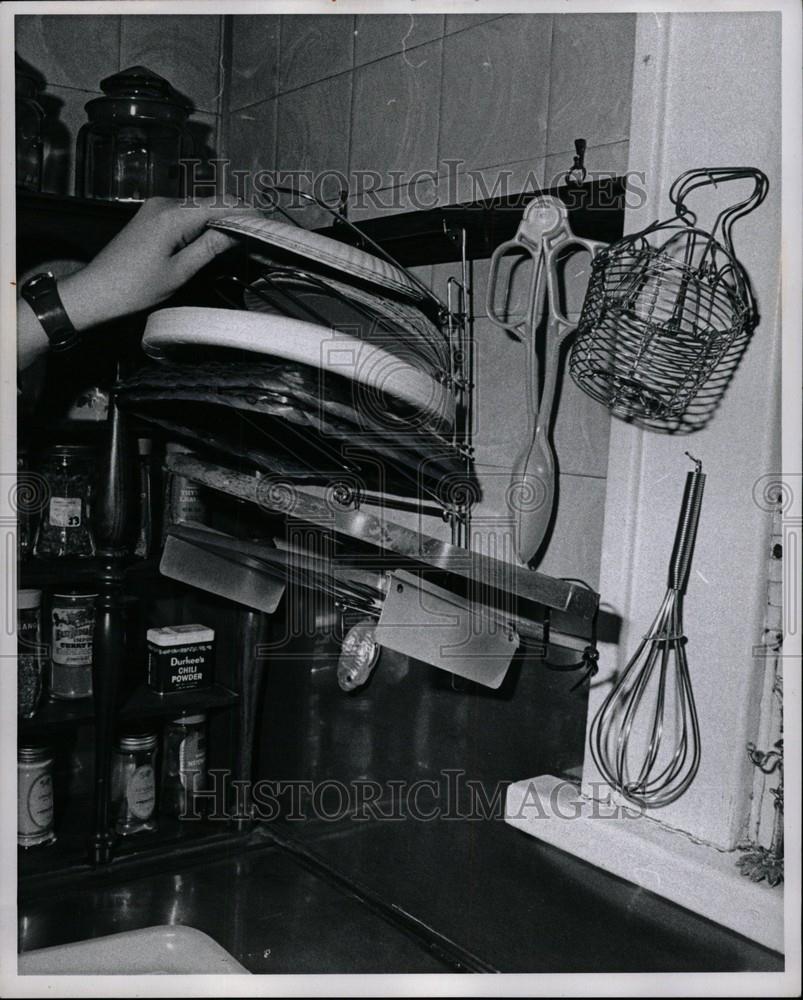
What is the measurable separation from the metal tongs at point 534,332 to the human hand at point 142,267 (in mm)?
262

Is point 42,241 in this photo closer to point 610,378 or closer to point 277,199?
point 277,199

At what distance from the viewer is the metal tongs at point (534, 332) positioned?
86cm

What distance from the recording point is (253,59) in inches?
49.4

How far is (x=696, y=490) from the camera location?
775 millimetres

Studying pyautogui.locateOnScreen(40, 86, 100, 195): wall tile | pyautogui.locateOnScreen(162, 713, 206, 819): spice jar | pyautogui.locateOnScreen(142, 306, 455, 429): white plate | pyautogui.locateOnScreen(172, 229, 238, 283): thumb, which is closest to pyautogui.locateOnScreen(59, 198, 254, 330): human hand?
pyautogui.locateOnScreen(172, 229, 238, 283): thumb

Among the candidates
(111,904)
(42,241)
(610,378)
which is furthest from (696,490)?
(42,241)

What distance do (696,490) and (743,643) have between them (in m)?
0.12

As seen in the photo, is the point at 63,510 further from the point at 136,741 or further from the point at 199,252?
the point at 199,252

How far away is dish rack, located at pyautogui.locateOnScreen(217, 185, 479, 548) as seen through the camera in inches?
31.4

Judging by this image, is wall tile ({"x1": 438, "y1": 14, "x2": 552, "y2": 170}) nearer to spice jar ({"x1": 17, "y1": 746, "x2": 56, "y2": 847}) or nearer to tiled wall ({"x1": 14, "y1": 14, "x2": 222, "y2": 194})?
tiled wall ({"x1": 14, "y1": 14, "x2": 222, "y2": 194})

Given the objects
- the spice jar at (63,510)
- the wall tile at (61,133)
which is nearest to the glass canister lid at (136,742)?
the spice jar at (63,510)

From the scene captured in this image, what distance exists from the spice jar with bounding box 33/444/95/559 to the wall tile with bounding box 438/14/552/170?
52 cm

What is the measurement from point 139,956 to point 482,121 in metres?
0.82

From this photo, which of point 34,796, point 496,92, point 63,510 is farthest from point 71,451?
point 496,92
